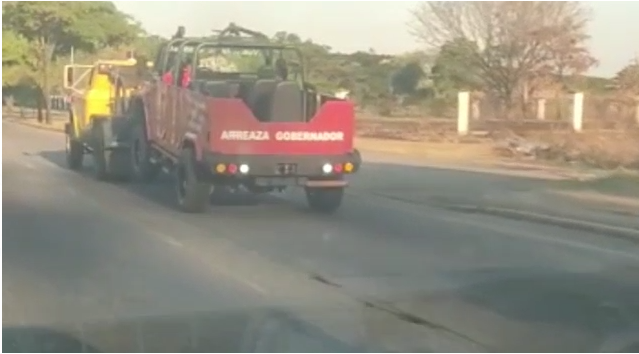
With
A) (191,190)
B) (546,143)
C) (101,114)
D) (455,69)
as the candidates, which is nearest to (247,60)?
(191,190)

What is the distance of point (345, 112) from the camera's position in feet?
58.2

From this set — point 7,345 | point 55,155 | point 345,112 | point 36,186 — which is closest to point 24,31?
point 36,186

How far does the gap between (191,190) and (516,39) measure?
8.33 meters

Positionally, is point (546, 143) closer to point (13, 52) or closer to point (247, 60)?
point (247, 60)

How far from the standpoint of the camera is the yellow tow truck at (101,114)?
2247cm

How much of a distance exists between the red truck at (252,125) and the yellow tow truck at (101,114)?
3.46 m

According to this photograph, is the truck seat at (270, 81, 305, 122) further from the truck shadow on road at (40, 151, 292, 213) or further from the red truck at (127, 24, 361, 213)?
the truck shadow on road at (40, 151, 292, 213)

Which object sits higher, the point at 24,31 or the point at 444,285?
the point at 24,31

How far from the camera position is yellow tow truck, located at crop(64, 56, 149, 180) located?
22.5 metres

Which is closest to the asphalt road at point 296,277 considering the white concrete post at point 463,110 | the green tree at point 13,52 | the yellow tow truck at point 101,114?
the green tree at point 13,52

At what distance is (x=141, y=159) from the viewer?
2125cm

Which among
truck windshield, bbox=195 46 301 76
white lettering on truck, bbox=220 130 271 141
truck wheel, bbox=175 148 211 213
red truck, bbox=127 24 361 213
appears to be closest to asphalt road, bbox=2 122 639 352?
truck wheel, bbox=175 148 211 213

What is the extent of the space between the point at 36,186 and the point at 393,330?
11.7 metres

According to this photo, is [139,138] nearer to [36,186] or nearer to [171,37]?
[36,186]
